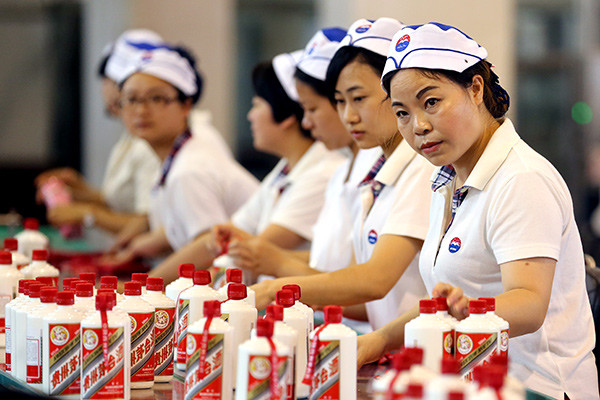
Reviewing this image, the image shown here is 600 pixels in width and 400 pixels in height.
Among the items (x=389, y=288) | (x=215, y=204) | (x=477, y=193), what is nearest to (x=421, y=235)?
(x=389, y=288)

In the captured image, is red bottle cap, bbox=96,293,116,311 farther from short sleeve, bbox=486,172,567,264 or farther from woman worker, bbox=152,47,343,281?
woman worker, bbox=152,47,343,281

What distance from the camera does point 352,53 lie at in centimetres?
268

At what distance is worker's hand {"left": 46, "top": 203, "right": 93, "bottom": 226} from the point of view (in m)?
5.69

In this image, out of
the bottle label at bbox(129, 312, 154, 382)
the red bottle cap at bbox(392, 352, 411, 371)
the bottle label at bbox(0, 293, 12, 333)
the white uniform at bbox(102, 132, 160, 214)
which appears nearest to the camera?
the red bottle cap at bbox(392, 352, 411, 371)

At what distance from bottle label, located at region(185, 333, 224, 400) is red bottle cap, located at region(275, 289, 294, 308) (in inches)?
8.5

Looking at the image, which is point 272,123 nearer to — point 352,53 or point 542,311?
point 352,53

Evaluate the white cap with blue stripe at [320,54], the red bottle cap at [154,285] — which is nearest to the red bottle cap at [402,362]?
the red bottle cap at [154,285]

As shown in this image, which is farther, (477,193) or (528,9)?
(528,9)

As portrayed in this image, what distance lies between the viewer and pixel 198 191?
4219 millimetres

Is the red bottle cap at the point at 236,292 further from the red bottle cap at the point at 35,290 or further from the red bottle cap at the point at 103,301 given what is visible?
the red bottle cap at the point at 35,290

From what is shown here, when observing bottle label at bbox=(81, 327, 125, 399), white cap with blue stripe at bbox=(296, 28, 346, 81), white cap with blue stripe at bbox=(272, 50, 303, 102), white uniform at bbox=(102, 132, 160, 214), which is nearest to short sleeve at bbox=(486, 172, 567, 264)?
bottle label at bbox=(81, 327, 125, 399)

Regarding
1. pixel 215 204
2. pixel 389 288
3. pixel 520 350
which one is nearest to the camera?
pixel 520 350

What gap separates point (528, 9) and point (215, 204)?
317 inches

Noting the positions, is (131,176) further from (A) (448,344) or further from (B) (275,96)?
(A) (448,344)
